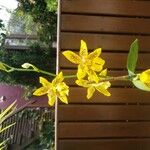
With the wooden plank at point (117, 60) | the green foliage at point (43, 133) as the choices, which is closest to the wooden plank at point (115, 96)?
the wooden plank at point (117, 60)

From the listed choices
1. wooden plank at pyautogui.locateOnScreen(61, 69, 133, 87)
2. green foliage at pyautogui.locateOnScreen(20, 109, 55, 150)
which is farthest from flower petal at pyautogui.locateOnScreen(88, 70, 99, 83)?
green foliage at pyautogui.locateOnScreen(20, 109, 55, 150)

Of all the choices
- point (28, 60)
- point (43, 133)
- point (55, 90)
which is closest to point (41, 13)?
point (28, 60)

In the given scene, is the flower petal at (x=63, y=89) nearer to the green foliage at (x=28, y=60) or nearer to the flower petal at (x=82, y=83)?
the flower petal at (x=82, y=83)

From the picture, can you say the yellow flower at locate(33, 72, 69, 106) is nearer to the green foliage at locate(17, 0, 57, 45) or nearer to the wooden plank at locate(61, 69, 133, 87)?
the wooden plank at locate(61, 69, 133, 87)

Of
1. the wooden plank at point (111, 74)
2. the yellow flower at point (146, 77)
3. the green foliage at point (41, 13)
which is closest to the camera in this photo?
the yellow flower at point (146, 77)

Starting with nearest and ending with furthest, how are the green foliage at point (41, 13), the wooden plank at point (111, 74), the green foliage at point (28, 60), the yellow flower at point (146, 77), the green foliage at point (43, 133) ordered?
the yellow flower at point (146, 77) → the wooden plank at point (111, 74) → the green foliage at point (41, 13) → the green foliage at point (43, 133) → the green foliage at point (28, 60)

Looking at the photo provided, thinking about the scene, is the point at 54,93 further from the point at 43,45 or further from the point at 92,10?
the point at 43,45

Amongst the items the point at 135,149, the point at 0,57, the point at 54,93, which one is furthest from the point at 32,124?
the point at 54,93

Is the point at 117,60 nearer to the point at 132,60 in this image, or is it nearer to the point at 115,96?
the point at 115,96
